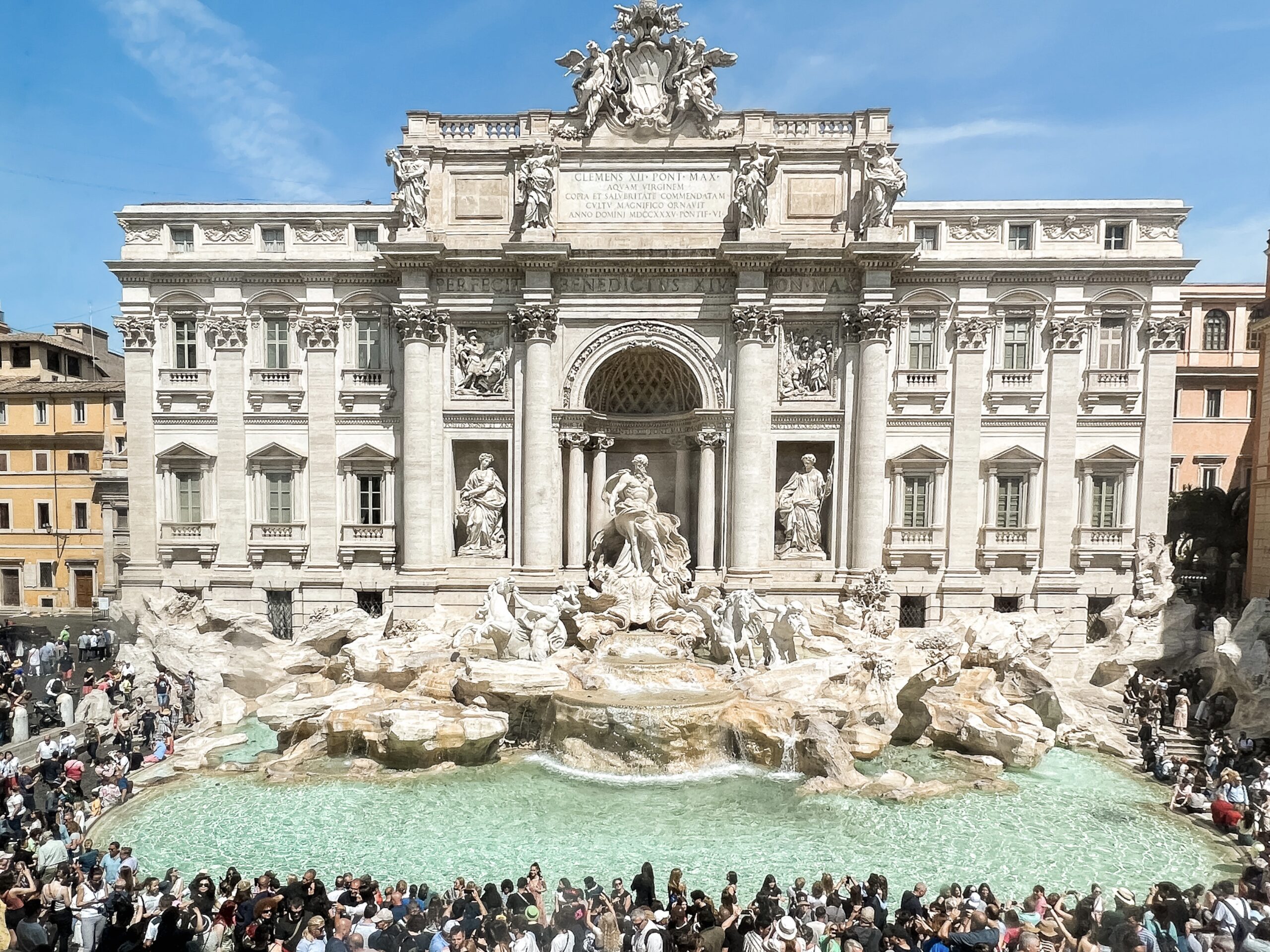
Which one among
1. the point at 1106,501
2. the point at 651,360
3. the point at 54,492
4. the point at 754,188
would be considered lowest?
the point at 54,492

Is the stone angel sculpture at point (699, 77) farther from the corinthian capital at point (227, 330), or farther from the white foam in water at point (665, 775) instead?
the white foam in water at point (665, 775)

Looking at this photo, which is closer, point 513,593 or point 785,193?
point 513,593

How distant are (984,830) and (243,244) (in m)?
26.4

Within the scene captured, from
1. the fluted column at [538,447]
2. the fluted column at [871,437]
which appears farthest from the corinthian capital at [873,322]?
the fluted column at [538,447]

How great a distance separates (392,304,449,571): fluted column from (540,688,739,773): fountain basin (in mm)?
9492

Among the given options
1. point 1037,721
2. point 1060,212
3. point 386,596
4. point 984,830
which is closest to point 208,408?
point 386,596

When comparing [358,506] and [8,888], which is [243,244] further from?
[8,888]

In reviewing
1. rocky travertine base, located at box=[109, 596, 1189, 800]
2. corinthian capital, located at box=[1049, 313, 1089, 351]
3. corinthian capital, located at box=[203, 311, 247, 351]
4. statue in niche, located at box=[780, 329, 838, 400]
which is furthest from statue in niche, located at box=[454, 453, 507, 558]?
corinthian capital, located at box=[1049, 313, 1089, 351]

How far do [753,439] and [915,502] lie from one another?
608 centimetres

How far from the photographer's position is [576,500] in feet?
74.1

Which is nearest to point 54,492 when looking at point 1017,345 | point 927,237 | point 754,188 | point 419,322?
point 419,322

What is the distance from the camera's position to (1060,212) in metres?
21.5

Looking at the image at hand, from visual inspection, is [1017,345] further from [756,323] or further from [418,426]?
[418,426]

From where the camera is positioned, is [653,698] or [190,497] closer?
[653,698]
